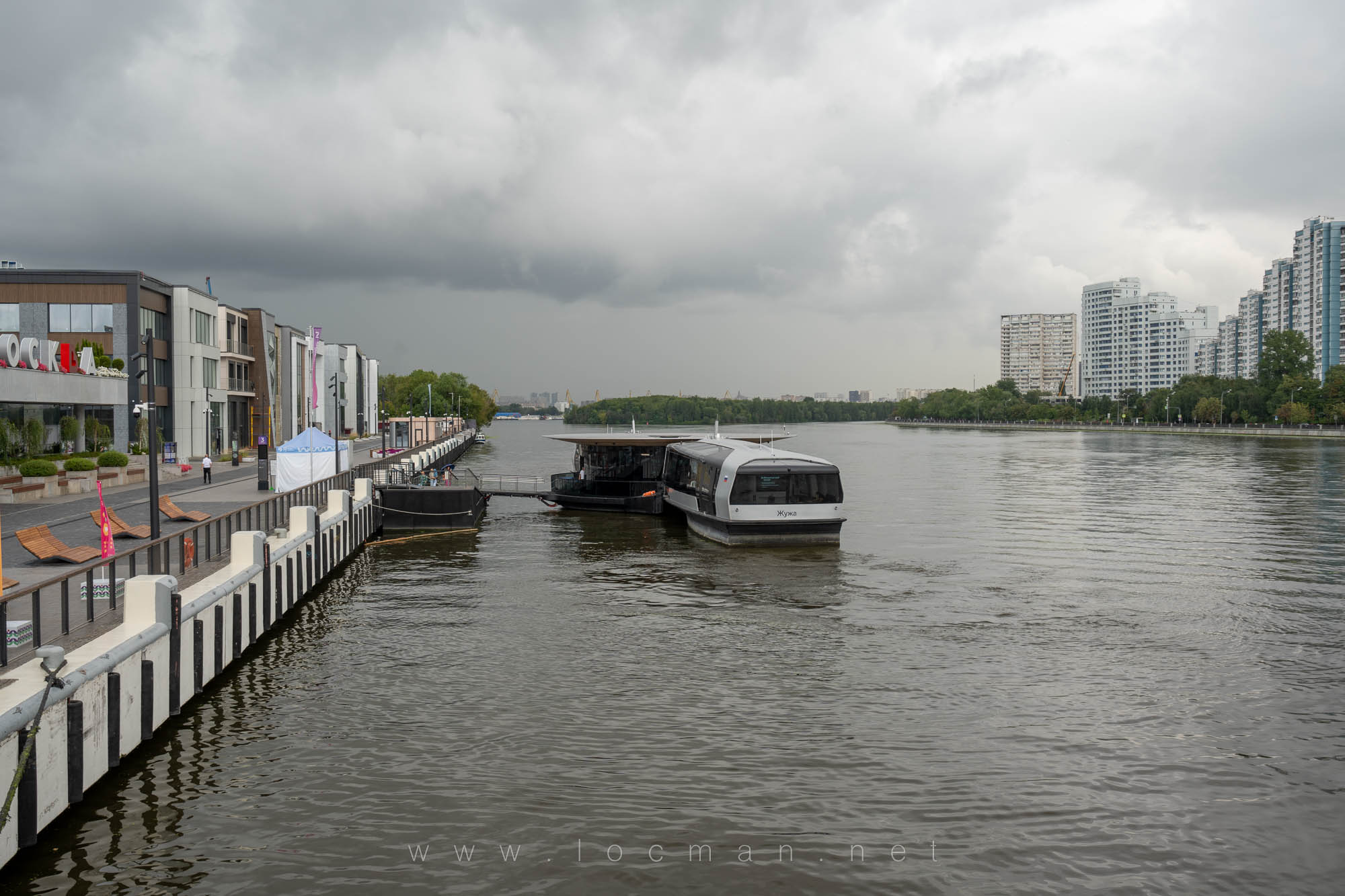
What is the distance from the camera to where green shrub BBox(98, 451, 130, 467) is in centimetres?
4391

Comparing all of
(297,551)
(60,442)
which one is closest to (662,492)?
(297,551)

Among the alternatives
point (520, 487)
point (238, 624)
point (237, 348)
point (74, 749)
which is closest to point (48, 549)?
point (238, 624)

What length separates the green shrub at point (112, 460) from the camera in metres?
43.9

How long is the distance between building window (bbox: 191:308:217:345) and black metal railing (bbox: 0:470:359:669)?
2032 inches

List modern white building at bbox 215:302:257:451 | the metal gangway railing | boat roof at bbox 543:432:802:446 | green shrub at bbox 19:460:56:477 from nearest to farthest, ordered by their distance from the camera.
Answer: green shrub at bbox 19:460:56:477 < boat roof at bbox 543:432:802:446 < the metal gangway railing < modern white building at bbox 215:302:257:451

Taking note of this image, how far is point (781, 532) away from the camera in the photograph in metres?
35.3

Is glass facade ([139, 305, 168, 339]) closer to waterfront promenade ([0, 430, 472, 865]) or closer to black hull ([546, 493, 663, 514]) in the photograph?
black hull ([546, 493, 663, 514])

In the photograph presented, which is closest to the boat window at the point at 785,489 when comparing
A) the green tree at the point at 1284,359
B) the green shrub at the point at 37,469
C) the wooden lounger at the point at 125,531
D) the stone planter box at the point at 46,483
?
the wooden lounger at the point at 125,531

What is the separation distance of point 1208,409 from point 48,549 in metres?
197

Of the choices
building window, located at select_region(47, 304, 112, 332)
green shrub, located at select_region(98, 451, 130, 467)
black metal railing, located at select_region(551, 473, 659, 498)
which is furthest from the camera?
building window, located at select_region(47, 304, 112, 332)

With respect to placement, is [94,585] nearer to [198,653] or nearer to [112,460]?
[198,653]

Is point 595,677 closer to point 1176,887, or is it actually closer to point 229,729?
point 229,729

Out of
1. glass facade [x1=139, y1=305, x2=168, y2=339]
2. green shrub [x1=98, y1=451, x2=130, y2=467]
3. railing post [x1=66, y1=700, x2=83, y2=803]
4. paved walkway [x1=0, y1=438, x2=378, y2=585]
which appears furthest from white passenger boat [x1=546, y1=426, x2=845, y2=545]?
glass facade [x1=139, y1=305, x2=168, y2=339]

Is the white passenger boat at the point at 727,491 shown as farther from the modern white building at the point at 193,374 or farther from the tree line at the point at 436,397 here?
the tree line at the point at 436,397
